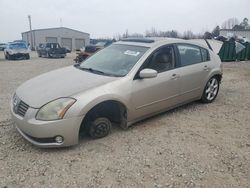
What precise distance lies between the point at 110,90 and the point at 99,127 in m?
0.60

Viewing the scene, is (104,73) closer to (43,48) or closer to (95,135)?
(95,135)

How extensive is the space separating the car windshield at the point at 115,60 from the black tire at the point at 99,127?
79 centimetres

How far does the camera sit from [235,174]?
128 inches

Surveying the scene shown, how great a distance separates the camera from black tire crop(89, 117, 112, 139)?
4.05 meters

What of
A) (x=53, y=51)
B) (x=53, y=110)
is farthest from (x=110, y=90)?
(x=53, y=51)

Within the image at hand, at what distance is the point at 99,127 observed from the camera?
4.09 metres

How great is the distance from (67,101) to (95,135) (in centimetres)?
79

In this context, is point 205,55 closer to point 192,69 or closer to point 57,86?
point 192,69

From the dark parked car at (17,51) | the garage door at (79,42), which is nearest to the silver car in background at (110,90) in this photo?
the dark parked car at (17,51)

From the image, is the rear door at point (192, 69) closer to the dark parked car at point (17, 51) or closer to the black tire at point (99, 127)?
the black tire at point (99, 127)

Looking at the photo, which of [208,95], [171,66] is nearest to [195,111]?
[208,95]

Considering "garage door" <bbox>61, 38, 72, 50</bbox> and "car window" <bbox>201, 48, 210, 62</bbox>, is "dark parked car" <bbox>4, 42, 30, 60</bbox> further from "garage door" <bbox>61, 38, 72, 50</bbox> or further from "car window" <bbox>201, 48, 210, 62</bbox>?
"garage door" <bbox>61, 38, 72, 50</bbox>

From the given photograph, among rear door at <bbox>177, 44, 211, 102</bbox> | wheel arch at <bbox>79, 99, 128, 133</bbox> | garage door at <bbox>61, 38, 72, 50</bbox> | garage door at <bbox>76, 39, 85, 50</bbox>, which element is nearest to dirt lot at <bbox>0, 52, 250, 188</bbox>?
wheel arch at <bbox>79, 99, 128, 133</bbox>

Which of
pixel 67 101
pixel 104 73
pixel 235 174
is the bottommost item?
pixel 235 174
